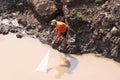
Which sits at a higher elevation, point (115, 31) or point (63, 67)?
point (115, 31)

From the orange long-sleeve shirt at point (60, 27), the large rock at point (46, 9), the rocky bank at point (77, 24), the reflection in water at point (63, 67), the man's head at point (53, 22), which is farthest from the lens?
the large rock at point (46, 9)

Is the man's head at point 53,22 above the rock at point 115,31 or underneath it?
above

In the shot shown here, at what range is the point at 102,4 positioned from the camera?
30.7 ft

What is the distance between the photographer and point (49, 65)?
8586 millimetres

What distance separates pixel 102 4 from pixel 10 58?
10.3 ft

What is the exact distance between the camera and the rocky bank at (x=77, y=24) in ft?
29.3

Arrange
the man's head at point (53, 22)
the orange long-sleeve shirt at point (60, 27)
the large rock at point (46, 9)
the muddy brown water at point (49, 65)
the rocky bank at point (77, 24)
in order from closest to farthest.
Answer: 1. the muddy brown water at point (49, 65)
2. the orange long-sleeve shirt at point (60, 27)
3. the rocky bank at point (77, 24)
4. the man's head at point (53, 22)
5. the large rock at point (46, 9)

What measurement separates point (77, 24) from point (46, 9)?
1127 mm

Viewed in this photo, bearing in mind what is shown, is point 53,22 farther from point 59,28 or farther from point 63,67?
point 63,67

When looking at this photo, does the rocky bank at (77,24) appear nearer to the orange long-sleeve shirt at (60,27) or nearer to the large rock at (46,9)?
the large rock at (46,9)

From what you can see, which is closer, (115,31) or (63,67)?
(63,67)

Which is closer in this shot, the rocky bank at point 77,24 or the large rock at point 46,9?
the rocky bank at point 77,24

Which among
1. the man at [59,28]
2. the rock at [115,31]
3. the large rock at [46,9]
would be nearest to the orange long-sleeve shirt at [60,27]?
the man at [59,28]

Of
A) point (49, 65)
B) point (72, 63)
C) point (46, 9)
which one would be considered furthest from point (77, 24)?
point (49, 65)
